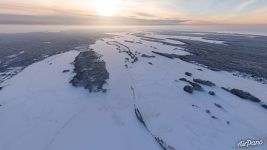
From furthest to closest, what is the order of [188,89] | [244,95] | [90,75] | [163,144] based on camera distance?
[90,75] → [188,89] → [244,95] → [163,144]

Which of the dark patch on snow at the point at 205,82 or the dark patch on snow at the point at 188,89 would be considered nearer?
the dark patch on snow at the point at 188,89

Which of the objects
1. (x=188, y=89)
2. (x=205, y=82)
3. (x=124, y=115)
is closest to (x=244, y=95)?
(x=205, y=82)

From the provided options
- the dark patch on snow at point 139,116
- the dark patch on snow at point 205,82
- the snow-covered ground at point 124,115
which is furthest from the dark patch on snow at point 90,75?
the dark patch on snow at point 205,82

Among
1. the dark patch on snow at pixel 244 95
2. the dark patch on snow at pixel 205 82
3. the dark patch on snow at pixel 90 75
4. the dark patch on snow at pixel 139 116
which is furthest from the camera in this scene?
the dark patch on snow at pixel 205 82

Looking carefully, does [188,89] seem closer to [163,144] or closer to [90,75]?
[163,144]

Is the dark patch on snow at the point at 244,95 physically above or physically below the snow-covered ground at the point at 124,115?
above

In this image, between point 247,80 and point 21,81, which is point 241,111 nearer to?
point 247,80

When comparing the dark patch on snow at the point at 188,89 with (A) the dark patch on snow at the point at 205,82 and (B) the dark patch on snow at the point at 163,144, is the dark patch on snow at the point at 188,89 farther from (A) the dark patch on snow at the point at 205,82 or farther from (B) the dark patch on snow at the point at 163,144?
(B) the dark patch on snow at the point at 163,144

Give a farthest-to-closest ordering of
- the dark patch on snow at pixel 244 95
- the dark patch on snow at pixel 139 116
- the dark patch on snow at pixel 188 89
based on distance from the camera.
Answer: the dark patch on snow at pixel 188 89
the dark patch on snow at pixel 244 95
the dark patch on snow at pixel 139 116

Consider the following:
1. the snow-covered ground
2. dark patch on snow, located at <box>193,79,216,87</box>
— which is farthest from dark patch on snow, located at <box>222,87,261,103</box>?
dark patch on snow, located at <box>193,79,216,87</box>

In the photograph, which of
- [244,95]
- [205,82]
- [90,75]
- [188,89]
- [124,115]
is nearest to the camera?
[124,115]
